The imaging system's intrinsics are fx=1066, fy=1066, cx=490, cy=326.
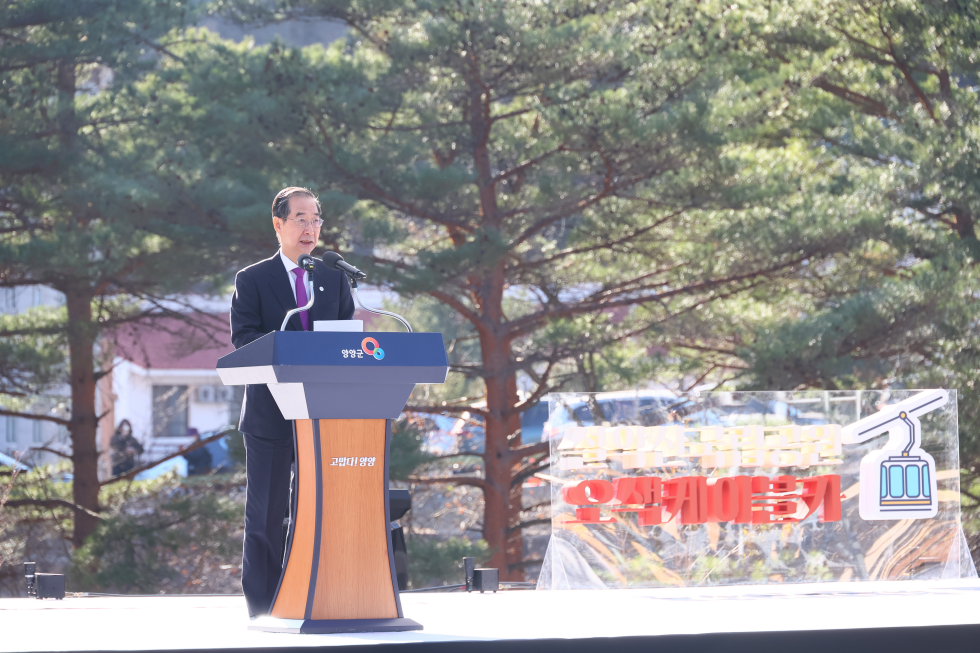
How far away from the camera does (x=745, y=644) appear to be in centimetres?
265

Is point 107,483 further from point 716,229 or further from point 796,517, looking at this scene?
point 796,517

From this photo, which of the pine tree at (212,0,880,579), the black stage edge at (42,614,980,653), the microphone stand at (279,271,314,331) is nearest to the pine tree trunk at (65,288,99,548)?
the pine tree at (212,0,880,579)

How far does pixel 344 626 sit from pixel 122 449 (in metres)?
12.3

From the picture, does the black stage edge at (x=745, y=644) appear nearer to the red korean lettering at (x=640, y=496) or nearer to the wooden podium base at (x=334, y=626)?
the wooden podium base at (x=334, y=626)

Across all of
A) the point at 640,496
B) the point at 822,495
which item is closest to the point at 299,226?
the point at 640,496

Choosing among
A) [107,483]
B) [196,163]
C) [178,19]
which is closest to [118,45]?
[178,19]

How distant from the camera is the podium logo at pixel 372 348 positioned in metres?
2.86

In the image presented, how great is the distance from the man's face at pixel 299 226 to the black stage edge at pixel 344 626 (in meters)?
1.08

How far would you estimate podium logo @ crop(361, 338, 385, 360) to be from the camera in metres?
2.86

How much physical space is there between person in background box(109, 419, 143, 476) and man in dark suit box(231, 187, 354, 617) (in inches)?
416

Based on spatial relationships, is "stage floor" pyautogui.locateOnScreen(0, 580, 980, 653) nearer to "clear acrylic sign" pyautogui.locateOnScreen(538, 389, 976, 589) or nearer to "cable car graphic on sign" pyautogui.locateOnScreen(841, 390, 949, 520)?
"clear acrylic sign" pyautogui.locateOnScreen(538, 389, 976, 589)

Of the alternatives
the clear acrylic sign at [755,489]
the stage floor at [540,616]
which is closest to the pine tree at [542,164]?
the clear acrylic sign at [755,489]

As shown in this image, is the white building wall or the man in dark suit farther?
the white building wall

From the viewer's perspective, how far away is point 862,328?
8875mm
